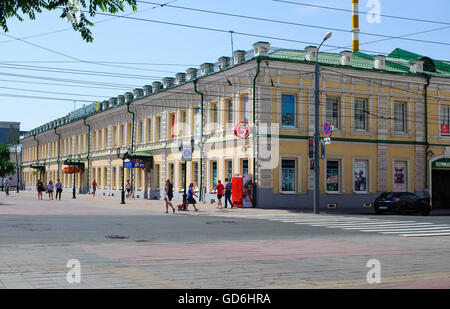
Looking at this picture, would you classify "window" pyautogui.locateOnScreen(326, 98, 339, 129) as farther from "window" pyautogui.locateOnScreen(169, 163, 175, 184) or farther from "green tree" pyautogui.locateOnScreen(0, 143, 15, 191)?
"green tree" pyautogui.locateOnScreen(0, 143, 15, 191)

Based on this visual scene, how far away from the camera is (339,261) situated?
10.9m

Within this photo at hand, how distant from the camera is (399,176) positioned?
36.7 metres

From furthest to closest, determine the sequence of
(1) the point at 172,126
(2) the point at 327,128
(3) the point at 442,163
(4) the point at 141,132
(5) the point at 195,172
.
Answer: (4) the point at 141,132 → (1) the point at 172,126 → (5) the point at 195,172 → (3) the point at 442,163 → (2) the point at 327,128

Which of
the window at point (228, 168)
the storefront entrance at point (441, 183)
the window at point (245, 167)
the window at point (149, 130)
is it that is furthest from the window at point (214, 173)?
the storefront entrance at point (441, 183)

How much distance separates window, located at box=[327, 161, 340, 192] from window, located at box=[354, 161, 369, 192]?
143cm

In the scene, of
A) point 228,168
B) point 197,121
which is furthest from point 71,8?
point 197,121

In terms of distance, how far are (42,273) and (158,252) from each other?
356cm

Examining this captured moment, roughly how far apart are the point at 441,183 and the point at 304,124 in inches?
525

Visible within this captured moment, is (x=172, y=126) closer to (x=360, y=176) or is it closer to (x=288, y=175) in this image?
(x=288, y=175)

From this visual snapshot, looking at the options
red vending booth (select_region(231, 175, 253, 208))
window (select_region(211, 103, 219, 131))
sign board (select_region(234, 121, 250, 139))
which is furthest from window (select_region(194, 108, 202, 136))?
red vending booth (select_region(231, 175, 253, 208))

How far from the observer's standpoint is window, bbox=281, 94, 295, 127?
32.7 meters

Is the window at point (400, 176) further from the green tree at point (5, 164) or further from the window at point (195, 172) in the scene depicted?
the green tree at point (5, 164)
